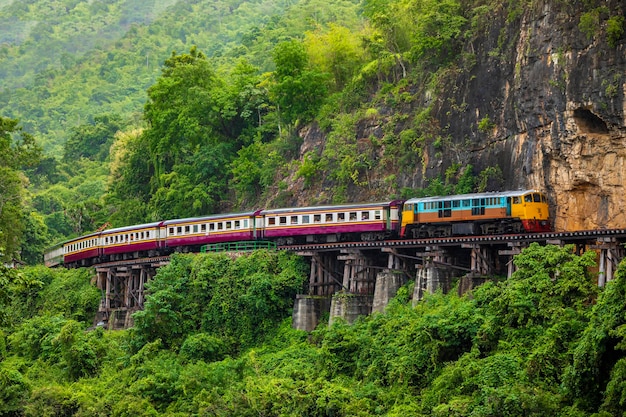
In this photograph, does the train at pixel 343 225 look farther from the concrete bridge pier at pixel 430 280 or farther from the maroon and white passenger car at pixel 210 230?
the concrete bridge pier at pixel 430 280

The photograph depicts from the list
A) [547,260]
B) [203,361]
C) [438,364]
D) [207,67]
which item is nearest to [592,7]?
[547,260]

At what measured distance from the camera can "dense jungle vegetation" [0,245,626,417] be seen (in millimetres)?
33375

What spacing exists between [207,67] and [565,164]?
35.3m

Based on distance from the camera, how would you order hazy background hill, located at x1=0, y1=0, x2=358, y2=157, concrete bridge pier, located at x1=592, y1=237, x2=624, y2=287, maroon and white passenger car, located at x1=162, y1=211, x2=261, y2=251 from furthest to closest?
hazy background hill, located at x1=0, y1=0, x2=358, y2=157 → maroon and white passenger car, located at x1=162, y1=211, x2=261, y2=251 → concrete bridge pier, located at x1=592, y1=237, x2=624, y2=287

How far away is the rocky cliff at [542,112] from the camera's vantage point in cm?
4431

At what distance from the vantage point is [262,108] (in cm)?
7206

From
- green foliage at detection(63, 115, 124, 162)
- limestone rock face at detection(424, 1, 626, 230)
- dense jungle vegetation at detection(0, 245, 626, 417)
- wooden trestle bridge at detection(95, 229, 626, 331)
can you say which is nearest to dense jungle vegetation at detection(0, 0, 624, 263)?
limestone rock face at detection(424, 1, 626, 230)

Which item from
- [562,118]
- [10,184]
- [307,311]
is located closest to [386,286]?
[307,311]

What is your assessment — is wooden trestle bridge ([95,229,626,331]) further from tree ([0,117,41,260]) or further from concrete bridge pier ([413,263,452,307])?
tree ([0,117,41,260])

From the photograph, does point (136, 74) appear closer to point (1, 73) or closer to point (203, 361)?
point (1, 73)

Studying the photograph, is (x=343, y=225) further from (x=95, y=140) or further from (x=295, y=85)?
(x=95, y=140)

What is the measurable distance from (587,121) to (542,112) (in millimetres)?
2088

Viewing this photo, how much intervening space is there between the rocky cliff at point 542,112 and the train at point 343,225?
1911 millimetres

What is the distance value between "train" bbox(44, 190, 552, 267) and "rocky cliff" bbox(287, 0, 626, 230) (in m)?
1.91
